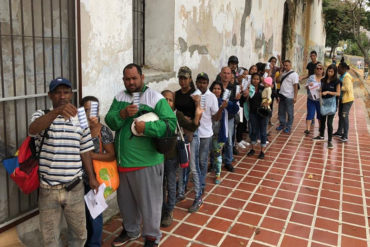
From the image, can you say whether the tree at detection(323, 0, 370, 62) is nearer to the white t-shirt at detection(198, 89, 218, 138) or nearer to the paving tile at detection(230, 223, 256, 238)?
the white t-shirt at detection(198, 89, 218, 138)

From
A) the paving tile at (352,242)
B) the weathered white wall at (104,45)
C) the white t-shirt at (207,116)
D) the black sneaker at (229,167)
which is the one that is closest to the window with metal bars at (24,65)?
the weathered white wall at (104,45)

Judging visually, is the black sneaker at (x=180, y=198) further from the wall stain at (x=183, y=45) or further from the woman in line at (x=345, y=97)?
the woman in line at (x=345, y=97)

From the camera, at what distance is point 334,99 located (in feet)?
24.7

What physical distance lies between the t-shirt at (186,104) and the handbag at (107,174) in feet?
4.15

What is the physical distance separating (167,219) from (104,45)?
2.12m

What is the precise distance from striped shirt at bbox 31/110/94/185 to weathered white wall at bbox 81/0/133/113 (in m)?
1.08

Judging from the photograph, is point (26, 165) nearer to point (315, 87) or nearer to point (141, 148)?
point (141, 148)

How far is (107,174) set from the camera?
130 inches

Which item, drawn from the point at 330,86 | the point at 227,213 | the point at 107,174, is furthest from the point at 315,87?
the point at 107,174

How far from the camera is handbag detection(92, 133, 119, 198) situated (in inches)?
127

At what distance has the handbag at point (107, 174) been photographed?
322 centimetres

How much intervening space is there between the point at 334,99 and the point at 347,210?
3413mm

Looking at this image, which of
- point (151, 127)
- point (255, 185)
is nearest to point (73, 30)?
point (151, 127)

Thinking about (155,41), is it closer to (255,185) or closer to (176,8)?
(176,8)
